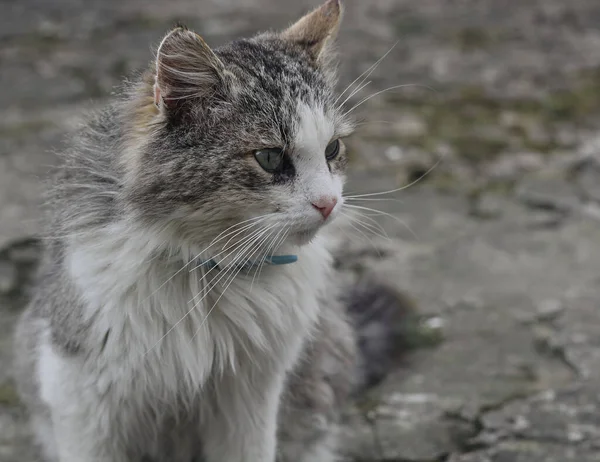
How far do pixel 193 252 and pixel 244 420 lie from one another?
1.68 feet

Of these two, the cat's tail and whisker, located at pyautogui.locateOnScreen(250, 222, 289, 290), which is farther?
the cat's tail

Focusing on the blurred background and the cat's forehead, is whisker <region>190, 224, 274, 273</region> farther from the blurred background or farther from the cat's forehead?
the blurred background

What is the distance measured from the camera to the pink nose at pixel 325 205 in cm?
191

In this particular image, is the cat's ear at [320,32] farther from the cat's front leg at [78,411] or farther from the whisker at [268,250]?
the cat's front leg at [78,411]

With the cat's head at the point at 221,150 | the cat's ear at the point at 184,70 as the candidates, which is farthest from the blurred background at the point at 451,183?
the cat's ear at the point at 184,70

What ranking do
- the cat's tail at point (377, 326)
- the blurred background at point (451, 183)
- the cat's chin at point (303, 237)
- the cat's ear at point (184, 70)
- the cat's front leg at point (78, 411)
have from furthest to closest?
the cat's tail at point (377, 326) < the blurred background at point (451, 183) < the cat's front leg at point (78, 411) < the cat's chin at point (303, 237) < the cat's ear at point (184, 70)

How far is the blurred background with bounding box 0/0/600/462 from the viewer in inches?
106

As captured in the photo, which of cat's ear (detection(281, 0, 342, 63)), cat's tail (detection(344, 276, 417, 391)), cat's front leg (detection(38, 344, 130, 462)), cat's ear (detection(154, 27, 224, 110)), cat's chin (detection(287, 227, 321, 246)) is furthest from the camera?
cat's tail (detection(344, 276, 417, 391))

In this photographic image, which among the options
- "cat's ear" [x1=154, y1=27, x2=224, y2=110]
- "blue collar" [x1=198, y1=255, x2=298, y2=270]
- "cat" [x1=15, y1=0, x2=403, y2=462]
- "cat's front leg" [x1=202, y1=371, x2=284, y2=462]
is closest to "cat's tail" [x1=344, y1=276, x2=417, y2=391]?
"cat" [x1=15, y1=0, x2=403, y2=462]

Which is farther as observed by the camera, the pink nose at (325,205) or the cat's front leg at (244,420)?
the cat's front leg at (244,420)

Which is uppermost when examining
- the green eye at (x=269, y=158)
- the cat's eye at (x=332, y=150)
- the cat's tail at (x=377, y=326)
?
the green eye at (x=269, y=158)

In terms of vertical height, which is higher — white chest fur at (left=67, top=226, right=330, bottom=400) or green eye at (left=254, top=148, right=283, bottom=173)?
green eye at (left=254, top=148, right=283, bottom=173)

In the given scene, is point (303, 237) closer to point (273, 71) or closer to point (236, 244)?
point (236, 244)

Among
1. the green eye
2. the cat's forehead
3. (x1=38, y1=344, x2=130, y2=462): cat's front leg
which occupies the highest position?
the cat's forehead
